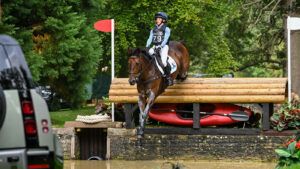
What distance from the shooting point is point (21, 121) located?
8.27m

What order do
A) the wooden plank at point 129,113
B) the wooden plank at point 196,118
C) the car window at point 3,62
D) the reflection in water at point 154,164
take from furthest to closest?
the wooden plank at point 129,113 < the wooden plank at point 196,118 < the reflection in water at point 154,164 < the car window at point 3,62

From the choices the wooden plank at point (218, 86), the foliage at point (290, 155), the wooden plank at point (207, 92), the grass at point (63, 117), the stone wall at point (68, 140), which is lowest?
the grass at point (63, 117)

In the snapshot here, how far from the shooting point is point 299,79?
100 ft

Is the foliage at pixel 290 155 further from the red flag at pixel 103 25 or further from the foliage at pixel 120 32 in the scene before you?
the red flag at pixel 103 25

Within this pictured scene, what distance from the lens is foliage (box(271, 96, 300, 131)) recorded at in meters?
20.8

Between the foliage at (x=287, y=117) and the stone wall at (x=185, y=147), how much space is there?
1.58ft

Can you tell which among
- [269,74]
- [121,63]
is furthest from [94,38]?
[269,74]

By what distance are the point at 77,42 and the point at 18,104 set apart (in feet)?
49.3

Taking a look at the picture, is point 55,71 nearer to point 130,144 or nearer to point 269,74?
point 130,144

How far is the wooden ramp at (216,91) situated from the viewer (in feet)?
68.6

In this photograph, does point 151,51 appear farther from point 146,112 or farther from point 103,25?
point 103,25

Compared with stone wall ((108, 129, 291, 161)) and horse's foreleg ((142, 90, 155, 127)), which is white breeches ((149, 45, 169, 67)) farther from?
stone wall ((108, 129, 291, 161))

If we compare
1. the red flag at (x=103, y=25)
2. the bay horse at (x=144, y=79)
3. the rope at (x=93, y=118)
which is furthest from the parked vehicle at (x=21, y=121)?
the red flag at (x=103, y=25)

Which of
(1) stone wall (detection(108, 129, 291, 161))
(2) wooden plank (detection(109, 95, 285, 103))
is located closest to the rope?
(1) stone wall (detection(108, 129, 291, 161))
